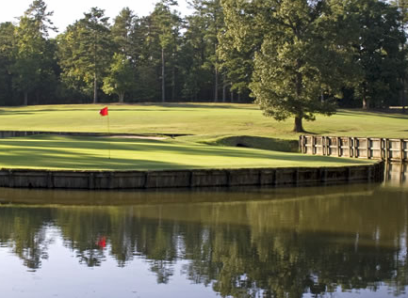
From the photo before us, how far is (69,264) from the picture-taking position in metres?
17.7

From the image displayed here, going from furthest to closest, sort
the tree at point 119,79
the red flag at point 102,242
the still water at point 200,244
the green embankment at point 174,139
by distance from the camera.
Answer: the tree at point 119,79, the green embankment at point 174,139, the red flag at point 102,242, the still water at point 200,244

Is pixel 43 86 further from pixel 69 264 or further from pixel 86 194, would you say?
pixel 69 264

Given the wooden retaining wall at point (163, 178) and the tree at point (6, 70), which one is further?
the tree at point (6, 70)

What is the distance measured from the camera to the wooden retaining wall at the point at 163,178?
3048cm

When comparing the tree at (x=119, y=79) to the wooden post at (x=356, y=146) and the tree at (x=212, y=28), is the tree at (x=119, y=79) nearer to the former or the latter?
the tree at (x=212, y=28)

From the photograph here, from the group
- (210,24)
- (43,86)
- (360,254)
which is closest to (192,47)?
(210,24)

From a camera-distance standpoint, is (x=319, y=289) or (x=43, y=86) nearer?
(x=319, y=289)

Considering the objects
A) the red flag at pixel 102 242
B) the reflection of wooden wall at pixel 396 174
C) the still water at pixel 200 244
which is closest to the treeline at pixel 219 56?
the reflection of wooden wall at pixel 396 174

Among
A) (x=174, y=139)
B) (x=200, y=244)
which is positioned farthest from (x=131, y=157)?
(x=200, y=244)

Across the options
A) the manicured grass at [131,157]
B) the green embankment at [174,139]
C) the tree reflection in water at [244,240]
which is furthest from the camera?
the green embankment at [174,139]

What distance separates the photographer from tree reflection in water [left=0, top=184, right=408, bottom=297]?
54.6 feet

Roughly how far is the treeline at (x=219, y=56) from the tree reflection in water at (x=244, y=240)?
109ft

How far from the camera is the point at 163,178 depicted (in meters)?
31.6

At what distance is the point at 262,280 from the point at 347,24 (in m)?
49.3
